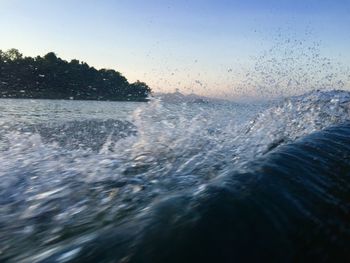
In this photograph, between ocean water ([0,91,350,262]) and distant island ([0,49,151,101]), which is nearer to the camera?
ocean water ([0,91,350,262])

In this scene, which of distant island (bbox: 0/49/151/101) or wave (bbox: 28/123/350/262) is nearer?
wave (bbox: 28/123/350/262)

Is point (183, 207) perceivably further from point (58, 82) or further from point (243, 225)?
point (58, 82)

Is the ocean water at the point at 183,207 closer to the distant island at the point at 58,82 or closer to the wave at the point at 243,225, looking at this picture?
the wave at the point at 243,225

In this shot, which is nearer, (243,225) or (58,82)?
(243,225)

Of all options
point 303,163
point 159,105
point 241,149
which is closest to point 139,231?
point 303,163

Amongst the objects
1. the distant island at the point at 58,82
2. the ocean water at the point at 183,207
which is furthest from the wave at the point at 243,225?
the distant island at the point at 58,82

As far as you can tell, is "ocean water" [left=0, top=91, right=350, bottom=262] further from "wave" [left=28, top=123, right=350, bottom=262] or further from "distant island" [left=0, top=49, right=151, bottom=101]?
"distant island" [left=0, top=49, right=151, bottom=101]

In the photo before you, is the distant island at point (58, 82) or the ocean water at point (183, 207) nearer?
the ocean water at point (183, 207)

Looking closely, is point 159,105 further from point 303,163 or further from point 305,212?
point 305,212

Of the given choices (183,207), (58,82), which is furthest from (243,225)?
(58,82)

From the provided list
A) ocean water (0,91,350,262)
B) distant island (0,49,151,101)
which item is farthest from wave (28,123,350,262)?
distant island (0,49,151,101)

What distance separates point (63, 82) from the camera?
80.6 metres

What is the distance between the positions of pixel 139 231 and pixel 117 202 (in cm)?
147

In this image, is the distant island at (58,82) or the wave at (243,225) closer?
the wave at (243,225)
